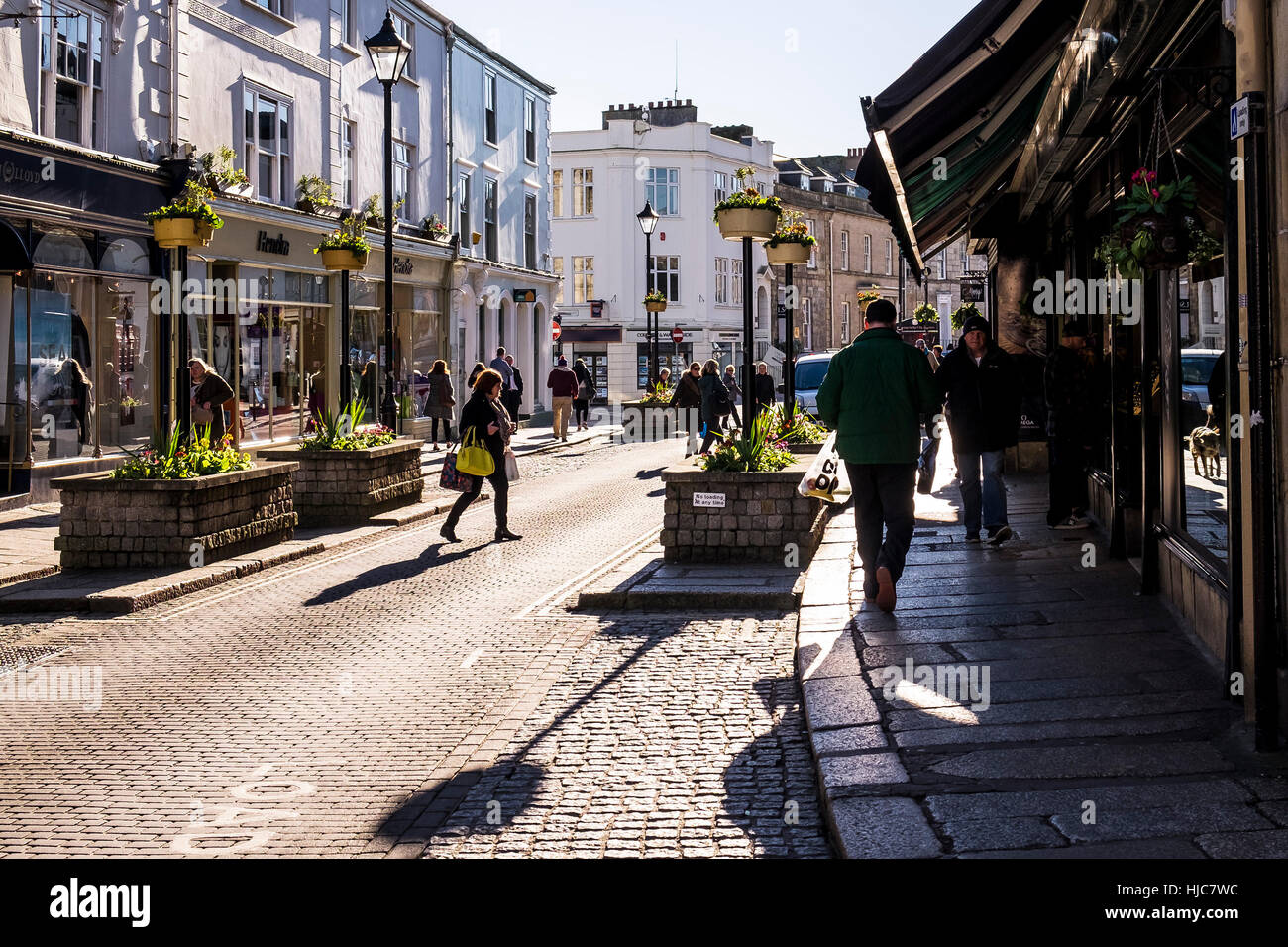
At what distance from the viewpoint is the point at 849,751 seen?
5.61 metres

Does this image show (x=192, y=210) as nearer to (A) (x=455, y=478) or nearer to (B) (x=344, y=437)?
(B) (x=344, y=437)

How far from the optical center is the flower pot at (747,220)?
44.6ft

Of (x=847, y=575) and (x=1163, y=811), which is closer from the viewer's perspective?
(x=1163, y=811)

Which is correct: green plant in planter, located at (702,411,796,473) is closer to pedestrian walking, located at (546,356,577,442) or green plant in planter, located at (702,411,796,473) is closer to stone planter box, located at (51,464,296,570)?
stone planter box, located at (51,464,296,570)

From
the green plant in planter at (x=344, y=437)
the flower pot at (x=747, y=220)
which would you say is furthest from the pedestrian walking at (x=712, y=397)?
the flower pot at (x=747, y=220)

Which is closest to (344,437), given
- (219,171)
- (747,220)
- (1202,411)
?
(747,220)

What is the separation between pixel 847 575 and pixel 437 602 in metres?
2.92

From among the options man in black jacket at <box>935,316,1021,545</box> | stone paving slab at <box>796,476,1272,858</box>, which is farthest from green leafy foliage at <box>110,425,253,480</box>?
man in black jacket at <box>935,316,1021,545</box>

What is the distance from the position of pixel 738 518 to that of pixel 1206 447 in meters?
4.51
